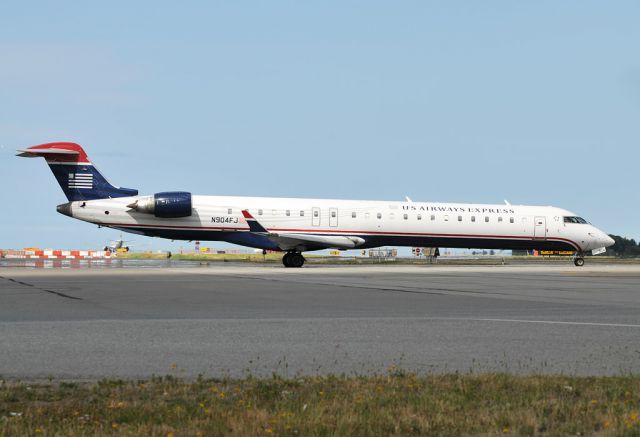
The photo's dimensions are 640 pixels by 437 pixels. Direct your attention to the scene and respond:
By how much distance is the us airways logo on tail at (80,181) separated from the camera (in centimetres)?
3872

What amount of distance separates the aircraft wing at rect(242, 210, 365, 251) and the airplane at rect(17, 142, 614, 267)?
53 millimetres

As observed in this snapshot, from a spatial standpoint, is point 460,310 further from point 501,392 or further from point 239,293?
point 501,392

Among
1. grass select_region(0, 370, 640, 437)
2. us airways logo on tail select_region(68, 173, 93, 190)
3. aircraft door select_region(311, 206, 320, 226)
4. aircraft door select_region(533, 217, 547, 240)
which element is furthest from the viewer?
aircraft door select_region(533, 217, 547, 240)

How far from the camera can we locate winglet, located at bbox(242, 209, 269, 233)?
38312mm

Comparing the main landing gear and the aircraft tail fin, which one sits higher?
the aircraft tail fin

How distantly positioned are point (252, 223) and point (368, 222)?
6.61m

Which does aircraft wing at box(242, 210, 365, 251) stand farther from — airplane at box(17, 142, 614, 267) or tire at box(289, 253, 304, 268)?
tire at box(289, 253, 304, 268)

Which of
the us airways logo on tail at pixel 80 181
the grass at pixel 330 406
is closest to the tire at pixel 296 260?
the us airways logo on tail at pixel 80 181

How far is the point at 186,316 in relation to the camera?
13.6 metres

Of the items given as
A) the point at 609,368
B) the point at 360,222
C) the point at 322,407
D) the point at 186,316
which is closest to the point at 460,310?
the point at 186,316

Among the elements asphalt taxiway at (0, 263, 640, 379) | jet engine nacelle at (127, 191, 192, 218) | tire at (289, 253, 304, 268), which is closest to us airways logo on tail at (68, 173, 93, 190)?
jet engine nacelle at (127, 191, 192, 218)

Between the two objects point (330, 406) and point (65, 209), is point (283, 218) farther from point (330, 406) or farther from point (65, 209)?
point (330, 406)

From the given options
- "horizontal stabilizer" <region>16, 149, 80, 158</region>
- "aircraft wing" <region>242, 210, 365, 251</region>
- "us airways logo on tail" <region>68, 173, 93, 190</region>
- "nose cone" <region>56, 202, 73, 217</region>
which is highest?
"horizontal stabilizer" <region>16, 149, 80, 158</region>

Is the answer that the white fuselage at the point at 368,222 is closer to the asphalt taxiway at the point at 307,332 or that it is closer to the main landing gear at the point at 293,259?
the main landing gear at the point at 293,259
